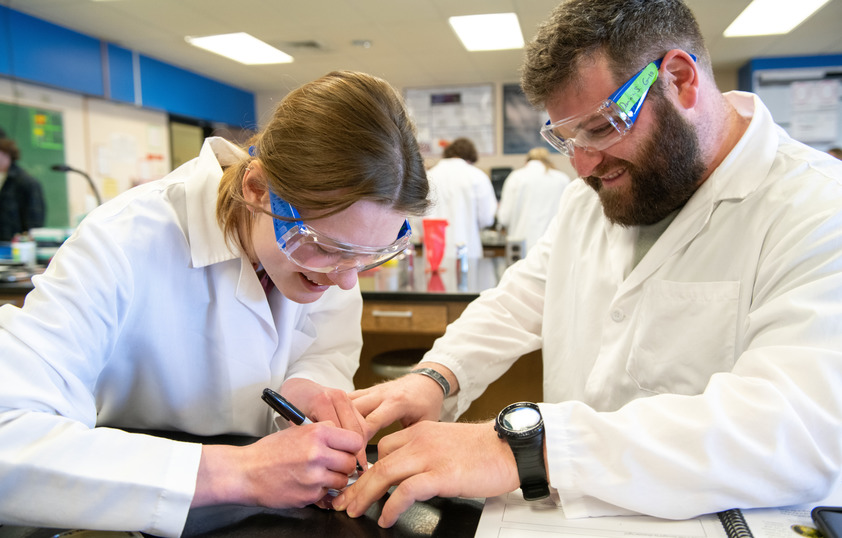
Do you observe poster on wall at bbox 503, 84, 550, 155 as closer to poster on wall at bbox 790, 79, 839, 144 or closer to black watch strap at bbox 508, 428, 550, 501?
poster on wall at bbox 790, 79, 839, 144

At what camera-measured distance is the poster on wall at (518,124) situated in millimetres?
8406

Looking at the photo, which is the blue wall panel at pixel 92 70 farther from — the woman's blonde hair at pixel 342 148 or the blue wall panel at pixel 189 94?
the woman's blonde hair at pixel 342 148

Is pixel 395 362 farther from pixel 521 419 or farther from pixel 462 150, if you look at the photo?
pixel 462 150

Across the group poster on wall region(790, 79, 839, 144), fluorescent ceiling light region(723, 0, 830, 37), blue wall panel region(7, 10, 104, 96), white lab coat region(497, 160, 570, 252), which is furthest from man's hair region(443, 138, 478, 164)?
poster on wall region(790, 79, 839, 144)

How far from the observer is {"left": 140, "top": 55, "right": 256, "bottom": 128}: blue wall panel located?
265 inches

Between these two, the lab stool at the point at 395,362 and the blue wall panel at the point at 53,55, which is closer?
the lab stool at the point at 395,362

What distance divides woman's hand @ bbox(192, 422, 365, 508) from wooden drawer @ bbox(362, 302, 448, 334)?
4.74ft

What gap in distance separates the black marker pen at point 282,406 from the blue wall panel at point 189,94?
592 cm

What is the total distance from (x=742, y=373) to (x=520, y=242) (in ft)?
8.91

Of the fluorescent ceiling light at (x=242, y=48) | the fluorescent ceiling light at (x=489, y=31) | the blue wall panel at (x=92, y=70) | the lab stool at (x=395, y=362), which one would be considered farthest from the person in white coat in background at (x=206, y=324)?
the fluorescent ceiling light at (x=242, y=48)

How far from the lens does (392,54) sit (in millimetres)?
6691

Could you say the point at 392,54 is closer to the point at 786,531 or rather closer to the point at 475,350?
the point at 475,350

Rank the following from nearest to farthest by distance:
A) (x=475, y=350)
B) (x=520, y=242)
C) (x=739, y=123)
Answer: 1. (x=739, y=123)
2. (x=475, y=350)
3. (x=520, y=242)

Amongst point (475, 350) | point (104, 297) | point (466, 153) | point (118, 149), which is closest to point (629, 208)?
point (475, 350)
